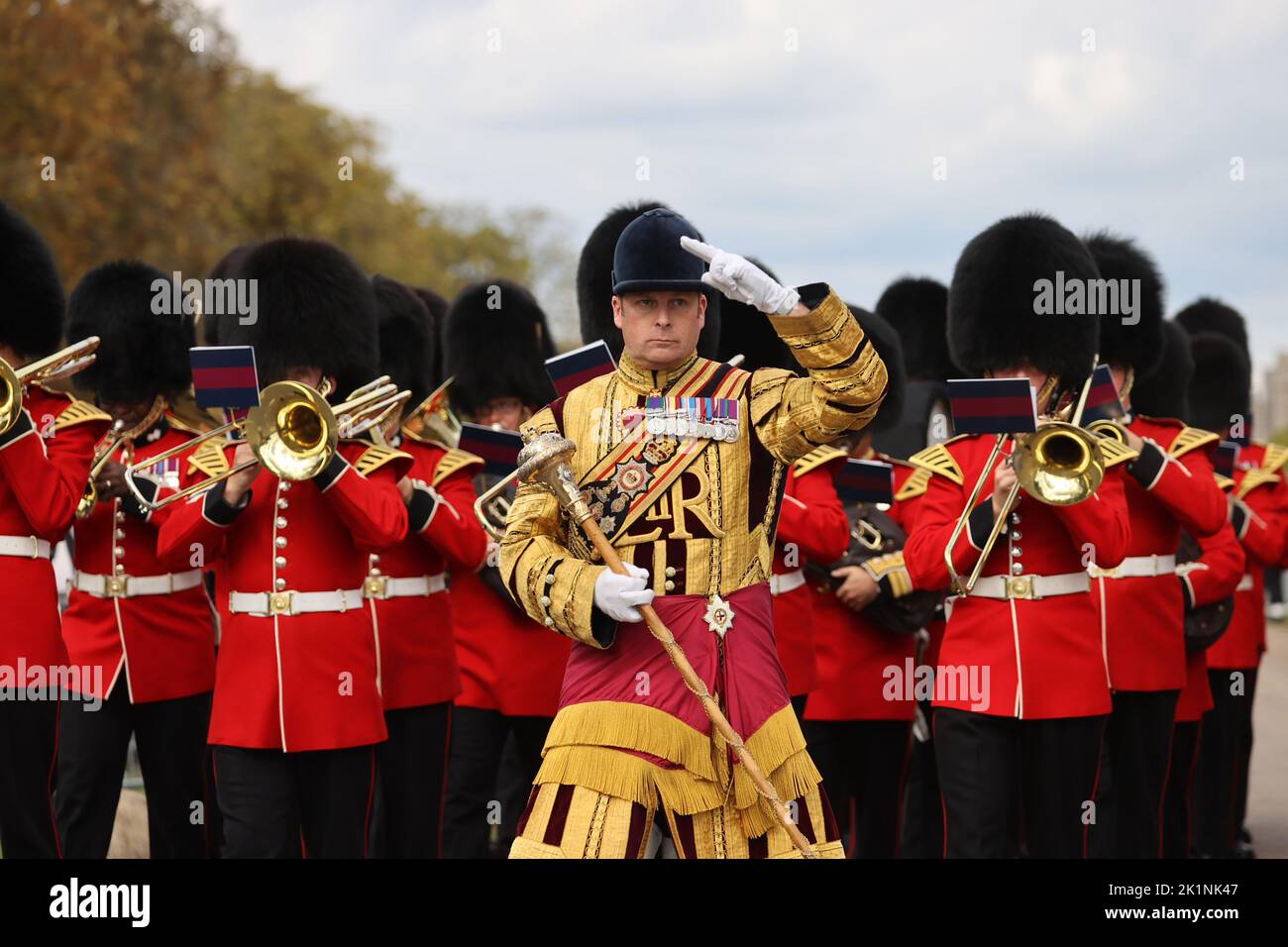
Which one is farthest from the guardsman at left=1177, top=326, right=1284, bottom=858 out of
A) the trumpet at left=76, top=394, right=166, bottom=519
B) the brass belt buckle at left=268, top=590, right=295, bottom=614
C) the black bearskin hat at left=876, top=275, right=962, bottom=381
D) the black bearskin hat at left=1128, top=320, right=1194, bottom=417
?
the trumpet at left=76, top=394, right=166, bottom=519

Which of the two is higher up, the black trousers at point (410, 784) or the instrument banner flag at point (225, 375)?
A: the instrument banner flag at point (225, 375)

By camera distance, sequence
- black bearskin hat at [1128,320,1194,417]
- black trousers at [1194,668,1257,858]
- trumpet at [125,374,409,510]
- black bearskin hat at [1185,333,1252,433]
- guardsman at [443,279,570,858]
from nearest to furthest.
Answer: trumpet at [125,374,409,510], guardsman at [443,279,570,858], black trousers at [1194,668,1257,858], black bearskin hat at [1128,320,1194,417], black bearskin hat at [1185,333,1252,433]

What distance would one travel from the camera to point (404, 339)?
8211mm

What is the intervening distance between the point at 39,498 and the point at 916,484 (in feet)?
9.16

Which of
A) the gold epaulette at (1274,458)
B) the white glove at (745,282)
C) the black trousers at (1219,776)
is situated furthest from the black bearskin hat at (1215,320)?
the white glove at (745,282)

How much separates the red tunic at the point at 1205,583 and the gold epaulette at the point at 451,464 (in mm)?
2763

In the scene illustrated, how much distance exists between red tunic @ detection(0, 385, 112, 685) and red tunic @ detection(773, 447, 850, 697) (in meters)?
2.36

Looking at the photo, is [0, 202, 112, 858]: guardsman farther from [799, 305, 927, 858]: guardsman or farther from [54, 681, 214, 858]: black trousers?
[799, 305, 927, 858]: guardsman

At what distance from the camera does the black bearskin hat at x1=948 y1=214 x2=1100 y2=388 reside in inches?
248

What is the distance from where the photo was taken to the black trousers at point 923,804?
7957mm

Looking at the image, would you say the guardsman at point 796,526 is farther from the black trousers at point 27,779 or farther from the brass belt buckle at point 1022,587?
the black trousers at point 27,779
